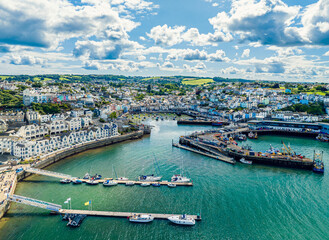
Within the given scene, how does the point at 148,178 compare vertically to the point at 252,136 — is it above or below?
below

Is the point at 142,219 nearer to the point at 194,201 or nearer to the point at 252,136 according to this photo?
the point at 194,201

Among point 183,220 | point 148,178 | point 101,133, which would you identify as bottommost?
point 183,220

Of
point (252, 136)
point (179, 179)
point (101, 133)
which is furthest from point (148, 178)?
point (252, 136)

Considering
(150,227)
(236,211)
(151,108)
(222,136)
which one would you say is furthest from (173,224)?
(151,108)

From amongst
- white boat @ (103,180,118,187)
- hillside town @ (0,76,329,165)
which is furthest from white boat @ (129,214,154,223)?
hillside town @ (0,76,329,165)

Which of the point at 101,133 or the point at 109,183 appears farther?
the point at 101,133

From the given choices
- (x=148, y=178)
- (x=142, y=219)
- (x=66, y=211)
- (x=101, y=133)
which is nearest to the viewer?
(x=142, y=219)

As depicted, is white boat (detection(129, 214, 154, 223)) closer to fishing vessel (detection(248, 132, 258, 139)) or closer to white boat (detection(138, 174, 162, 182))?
white boat (detection(138, 174, 162, 182))
